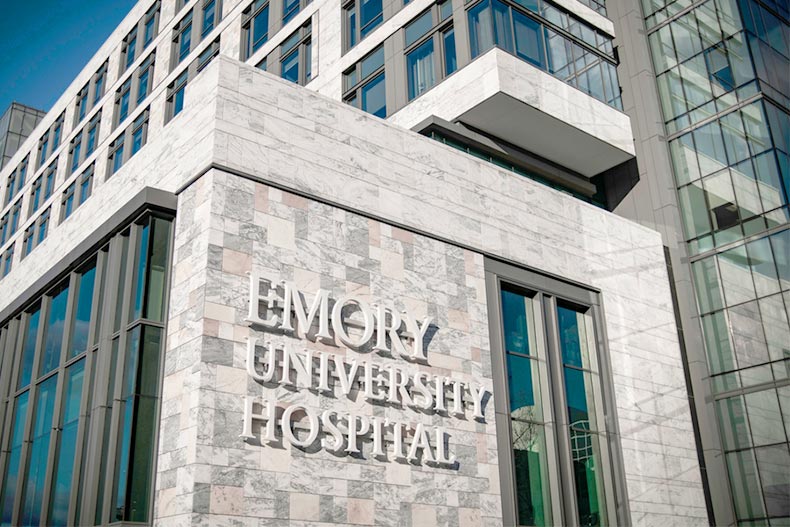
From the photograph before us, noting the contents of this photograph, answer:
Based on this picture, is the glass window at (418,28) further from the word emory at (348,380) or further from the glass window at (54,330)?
the glass window at (54,330)

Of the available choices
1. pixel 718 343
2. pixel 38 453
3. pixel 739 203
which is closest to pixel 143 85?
pixel 38 453

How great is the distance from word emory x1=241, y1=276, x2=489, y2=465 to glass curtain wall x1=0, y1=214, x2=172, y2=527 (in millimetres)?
2394

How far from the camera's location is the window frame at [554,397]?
70.9 feet

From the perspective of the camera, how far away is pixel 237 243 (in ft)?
58.7

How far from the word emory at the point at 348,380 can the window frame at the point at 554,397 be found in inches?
53.9

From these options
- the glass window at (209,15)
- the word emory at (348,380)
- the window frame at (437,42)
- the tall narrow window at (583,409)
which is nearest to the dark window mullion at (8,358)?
the word emory at (348,380)

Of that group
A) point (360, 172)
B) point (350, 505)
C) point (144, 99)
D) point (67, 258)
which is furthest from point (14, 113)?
point (350, 505)

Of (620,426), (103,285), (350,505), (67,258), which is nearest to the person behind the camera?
(350,505)

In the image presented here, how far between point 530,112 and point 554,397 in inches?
374

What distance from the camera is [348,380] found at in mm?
18531

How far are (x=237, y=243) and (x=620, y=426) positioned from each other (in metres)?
13.1

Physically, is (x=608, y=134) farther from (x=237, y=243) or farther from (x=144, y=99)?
(x=144, y=99)

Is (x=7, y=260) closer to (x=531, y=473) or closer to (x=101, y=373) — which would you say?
(x=101, y=373)

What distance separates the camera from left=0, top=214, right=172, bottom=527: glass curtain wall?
17.0 metres
